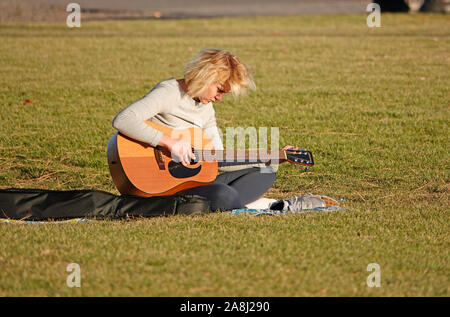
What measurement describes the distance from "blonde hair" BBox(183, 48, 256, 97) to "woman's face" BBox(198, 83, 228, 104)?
3cm

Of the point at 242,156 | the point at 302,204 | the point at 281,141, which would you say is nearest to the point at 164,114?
the point at 242,156

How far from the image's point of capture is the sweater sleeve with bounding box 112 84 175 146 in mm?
4867

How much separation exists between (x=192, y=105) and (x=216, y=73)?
44cm

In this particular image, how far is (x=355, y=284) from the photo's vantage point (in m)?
3.69

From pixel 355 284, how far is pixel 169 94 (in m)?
2.19

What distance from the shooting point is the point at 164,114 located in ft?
17.0

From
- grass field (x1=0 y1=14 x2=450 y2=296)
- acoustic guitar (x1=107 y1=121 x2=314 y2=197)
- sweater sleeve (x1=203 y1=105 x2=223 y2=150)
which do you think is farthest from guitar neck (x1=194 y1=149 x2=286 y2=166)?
grass field (x1=0 y1=14 x2=450 y2=296)

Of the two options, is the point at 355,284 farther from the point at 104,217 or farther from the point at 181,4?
the point at 181,4

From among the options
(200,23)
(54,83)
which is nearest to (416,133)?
(54,83)

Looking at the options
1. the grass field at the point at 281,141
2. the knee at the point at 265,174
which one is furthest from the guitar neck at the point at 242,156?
the grass field at the point at 281,141

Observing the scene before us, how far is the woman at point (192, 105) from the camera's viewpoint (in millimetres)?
4867

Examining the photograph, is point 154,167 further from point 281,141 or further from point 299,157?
point 281,141

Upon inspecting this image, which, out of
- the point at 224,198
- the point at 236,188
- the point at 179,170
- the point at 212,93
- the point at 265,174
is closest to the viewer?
the point at 212,93

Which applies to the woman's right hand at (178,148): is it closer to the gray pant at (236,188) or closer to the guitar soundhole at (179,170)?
the guitar soundhole at (179,170)
